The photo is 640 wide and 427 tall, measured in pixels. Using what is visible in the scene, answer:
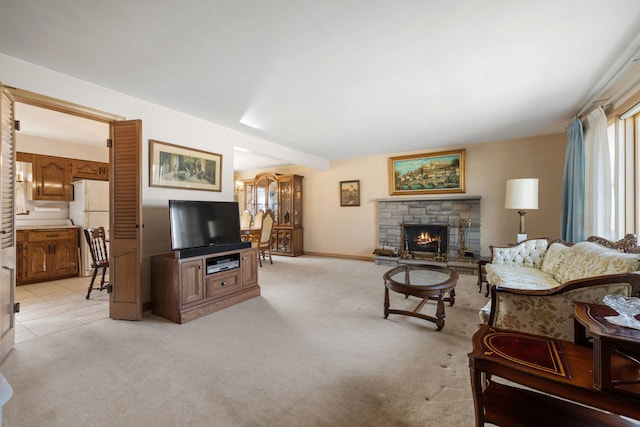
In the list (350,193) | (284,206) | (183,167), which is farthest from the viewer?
(284,206)

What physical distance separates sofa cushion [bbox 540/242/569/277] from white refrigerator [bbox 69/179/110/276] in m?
6.73

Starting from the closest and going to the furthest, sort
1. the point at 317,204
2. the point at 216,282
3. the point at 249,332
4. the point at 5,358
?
the point at 5,358, the point at 249,332, the point at 216,282, the point at 317,204

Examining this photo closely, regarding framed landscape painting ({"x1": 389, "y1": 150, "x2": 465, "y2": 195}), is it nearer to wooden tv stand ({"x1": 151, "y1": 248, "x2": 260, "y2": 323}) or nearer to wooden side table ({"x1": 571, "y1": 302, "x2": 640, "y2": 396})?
wooden tv stand ({"x1": 151, "y1": 248, "x2": 260, "y2": 323})

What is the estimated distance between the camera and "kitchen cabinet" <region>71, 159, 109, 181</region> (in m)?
4.95

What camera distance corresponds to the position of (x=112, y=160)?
9.41 feet

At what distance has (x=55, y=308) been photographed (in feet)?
10.4

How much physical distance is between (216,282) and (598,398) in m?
3.11

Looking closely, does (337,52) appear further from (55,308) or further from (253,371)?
(55,308)

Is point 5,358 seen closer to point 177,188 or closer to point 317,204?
point 177,188


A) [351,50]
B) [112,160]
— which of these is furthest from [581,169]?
[112,160]

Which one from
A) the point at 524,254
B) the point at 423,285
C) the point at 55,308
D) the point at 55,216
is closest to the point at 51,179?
the point at 55,216

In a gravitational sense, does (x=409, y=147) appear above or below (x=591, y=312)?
above

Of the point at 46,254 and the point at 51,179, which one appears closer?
the point at 46,254

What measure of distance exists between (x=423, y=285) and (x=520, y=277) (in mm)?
1076
